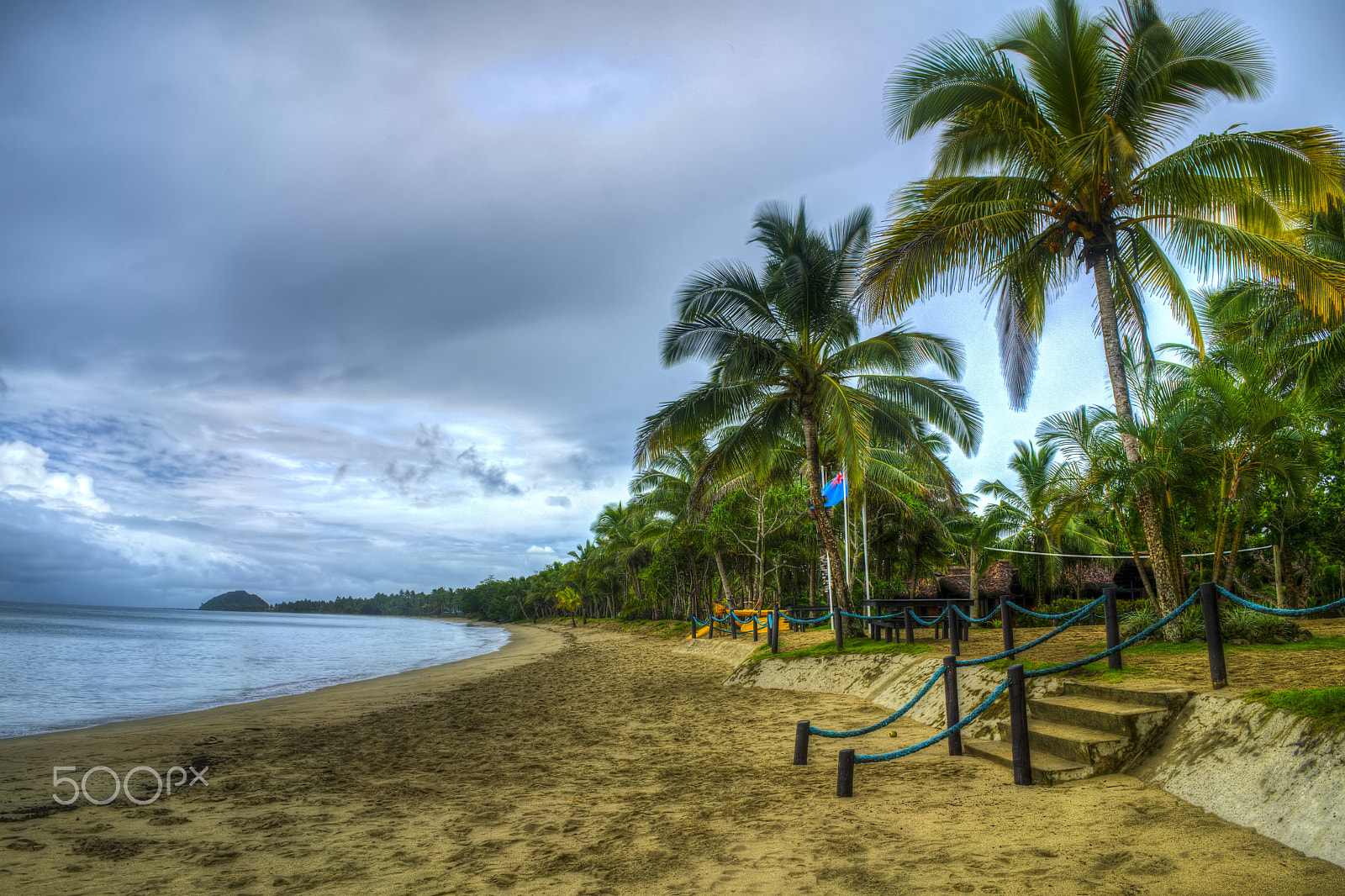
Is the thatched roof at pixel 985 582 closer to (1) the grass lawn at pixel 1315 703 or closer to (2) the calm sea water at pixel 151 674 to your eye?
(2) the calm sea water at pixel 151 674

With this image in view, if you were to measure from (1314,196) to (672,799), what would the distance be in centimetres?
950

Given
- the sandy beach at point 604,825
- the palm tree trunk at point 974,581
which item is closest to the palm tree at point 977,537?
the palm tree trunk at point 974,581

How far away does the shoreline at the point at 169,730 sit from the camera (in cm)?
691

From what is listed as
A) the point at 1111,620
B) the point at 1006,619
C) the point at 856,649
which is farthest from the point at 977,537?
the point at 1111,620

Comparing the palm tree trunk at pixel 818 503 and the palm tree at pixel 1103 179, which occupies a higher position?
the palm tree at pixel 1103 179

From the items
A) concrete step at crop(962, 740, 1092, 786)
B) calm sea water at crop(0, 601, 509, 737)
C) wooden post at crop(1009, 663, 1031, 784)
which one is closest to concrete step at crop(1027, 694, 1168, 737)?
concrete step at crop(962, 740, 1092, 786)

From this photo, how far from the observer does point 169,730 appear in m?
9.00

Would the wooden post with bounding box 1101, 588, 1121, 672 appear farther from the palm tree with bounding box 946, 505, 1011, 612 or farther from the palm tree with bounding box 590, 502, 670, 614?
the palm tree with bounding box 590, 502, 670, 614

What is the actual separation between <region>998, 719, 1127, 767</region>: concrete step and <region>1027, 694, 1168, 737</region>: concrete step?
57 mm

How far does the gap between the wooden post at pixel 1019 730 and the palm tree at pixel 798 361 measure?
8.02 m

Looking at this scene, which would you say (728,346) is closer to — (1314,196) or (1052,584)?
(1314,196)

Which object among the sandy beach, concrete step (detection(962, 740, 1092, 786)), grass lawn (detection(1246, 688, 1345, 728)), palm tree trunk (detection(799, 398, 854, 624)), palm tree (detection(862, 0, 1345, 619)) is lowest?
the sandy beach

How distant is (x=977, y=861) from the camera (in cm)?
355

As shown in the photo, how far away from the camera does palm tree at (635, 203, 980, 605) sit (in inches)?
520
